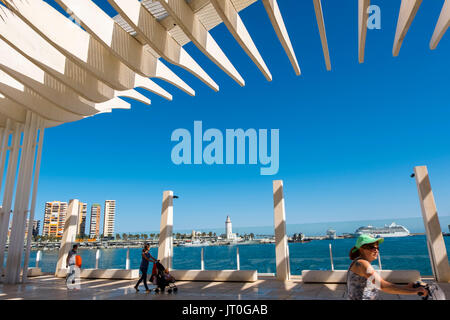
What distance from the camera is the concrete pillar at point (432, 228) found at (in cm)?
872

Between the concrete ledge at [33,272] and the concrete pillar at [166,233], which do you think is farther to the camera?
the concrete ledge at [33,272]

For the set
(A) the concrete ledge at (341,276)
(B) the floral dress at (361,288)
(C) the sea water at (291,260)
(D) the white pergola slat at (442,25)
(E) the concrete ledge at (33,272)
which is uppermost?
(D) the white pergola slat at (442,25)

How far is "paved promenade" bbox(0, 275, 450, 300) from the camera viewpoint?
292 inches

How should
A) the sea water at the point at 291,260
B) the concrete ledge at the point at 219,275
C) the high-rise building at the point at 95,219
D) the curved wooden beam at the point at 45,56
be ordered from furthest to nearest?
1. the high-rise building at the point at 95,219
2. the sea water at the point at 291,260
3. the concrete ledge at the point at 219,275
4. the curved wooden beam at the point at 45,56

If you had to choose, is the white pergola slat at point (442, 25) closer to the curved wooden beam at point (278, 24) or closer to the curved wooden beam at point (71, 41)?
the curved wooden beam at point (278, 24)

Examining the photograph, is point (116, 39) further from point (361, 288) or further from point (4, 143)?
point (4, 143)

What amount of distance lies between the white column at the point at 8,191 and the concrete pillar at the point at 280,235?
33.6 ft

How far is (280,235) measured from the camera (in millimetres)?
10367

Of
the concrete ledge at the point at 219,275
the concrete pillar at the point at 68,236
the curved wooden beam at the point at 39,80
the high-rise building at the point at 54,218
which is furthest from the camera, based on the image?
the high-rise building at the point at 54,218

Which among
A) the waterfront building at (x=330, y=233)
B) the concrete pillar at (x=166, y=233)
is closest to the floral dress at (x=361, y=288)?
the concrete pillar at (x=166, y=233)

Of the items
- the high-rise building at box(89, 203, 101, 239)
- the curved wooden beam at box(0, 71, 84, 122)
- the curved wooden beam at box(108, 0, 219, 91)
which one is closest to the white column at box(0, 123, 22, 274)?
the curved wooden beam at box(0, 71, 84, 122)

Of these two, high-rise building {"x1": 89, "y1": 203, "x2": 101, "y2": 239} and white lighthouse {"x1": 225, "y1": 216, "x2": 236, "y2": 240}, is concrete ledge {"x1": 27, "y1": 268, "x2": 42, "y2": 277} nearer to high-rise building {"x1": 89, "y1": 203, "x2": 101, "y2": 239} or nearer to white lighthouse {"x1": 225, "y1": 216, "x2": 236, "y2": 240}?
white lighthouse {"x1": 225, "y1": 216, "x2": 236, "y2": 240}
